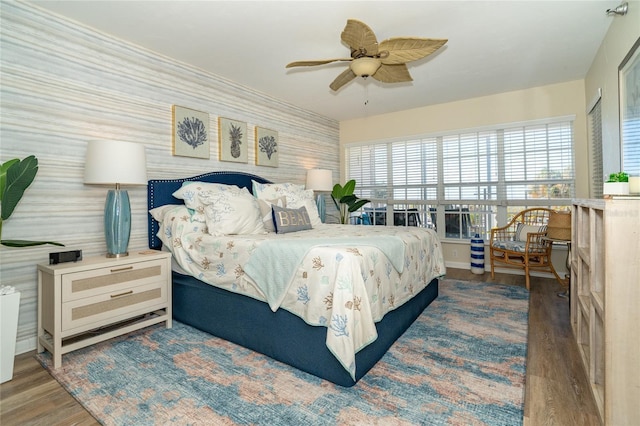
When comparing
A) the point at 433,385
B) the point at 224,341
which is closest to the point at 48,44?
the point at 224,341

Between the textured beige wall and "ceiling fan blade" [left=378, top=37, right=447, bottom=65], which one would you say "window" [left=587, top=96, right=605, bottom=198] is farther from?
"ceiling fan blade" [left=378, top=37, right=447, bottom=65]

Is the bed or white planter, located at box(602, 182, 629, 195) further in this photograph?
the bed

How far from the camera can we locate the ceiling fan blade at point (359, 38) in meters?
1.93

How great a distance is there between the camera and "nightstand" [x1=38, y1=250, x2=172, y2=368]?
6.59 feet

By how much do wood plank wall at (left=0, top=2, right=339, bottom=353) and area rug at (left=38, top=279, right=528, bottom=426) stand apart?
2.75 feet

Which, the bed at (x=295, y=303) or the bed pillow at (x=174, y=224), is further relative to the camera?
the bed pillow at (x=174, y=224)

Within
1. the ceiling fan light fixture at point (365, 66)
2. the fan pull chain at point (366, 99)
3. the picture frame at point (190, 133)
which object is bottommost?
the picture frame at point (190, 133)

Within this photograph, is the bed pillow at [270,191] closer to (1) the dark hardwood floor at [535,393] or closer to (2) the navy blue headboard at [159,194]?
(2) the navy blue headboard at [159,194]

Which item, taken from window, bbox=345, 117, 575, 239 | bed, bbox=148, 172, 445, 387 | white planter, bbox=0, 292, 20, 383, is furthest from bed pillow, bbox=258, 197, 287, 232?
window, bbox=345, 117, 575, 239

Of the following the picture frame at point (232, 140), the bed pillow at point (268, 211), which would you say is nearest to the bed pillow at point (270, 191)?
the bed pillow at point (268, 211)

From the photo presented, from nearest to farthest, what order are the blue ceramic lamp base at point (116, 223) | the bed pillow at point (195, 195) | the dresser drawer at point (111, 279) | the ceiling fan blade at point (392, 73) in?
the dresser drawer at point (111, 279) → the blue ceramic lamp base at point (116, 223) → the ceiling fan blade at point (392, 73) → the bed pillow at point (195, 195)

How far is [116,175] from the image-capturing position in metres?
2.28

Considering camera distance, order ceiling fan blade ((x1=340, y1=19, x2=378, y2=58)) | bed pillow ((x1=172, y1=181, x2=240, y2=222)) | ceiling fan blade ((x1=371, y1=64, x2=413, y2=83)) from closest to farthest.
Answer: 1. ceiling fan blade ((x1=340, y1=19, x2=378, y2=58))
2. ceiling fan blade ((x1=371, y1=64, x2=413, y2=83))
3. bed pillow ((x1=172, y1=181, x2=240, y2=222))

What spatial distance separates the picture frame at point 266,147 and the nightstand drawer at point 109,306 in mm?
2161
